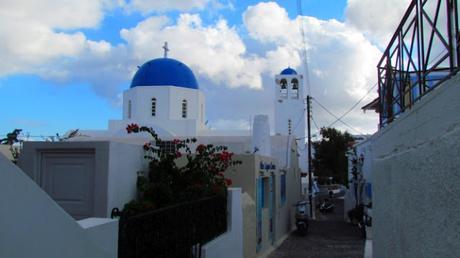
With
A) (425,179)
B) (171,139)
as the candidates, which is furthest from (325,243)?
(425,179)

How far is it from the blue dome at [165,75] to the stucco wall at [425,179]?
29115 mm

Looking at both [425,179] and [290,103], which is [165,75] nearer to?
[290,103]

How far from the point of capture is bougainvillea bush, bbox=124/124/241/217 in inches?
389

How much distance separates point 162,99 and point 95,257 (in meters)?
29.8

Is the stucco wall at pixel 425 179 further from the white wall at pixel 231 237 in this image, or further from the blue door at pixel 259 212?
the blue door at pixel 259 212

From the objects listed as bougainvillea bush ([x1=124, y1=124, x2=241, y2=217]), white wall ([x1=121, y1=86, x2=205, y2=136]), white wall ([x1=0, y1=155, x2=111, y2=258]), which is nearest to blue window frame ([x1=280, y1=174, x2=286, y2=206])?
bougainvillea bush ([x1=124, y1=124, x2=241, y2=217])

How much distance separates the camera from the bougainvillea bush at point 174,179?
32.4ft

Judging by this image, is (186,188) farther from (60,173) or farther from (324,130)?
(324,130)

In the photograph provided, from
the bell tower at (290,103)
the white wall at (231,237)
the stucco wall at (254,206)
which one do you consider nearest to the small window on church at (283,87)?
the bell tower at (290,103)

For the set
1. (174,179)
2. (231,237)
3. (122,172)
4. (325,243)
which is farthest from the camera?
(325,243)

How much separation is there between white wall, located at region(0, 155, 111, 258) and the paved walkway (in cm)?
1178

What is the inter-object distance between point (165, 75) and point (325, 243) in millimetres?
19467

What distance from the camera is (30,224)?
400 centimetres

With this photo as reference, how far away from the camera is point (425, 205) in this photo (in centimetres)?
416
